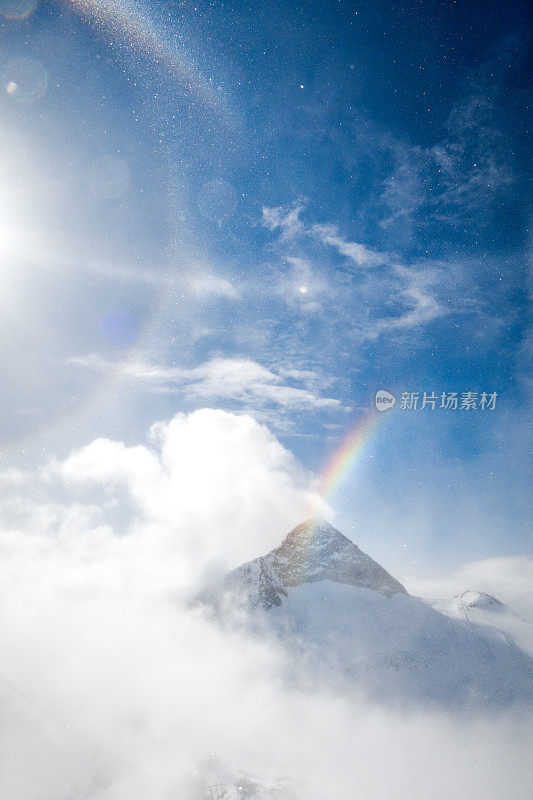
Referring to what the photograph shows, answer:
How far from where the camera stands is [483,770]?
89.6m

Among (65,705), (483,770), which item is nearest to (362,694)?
(483,770)

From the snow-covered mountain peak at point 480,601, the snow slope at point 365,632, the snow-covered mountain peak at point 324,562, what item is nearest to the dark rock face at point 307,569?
the snow-covered mountain peak at point 324,562

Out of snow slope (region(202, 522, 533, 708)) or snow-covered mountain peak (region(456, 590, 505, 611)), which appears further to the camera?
snow-covered mountain peak (region(456, 590, 505, 611))

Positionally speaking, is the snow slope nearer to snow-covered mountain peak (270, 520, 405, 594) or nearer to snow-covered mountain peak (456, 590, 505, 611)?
snow-covered mountain peak (270, 520, 405, 594)

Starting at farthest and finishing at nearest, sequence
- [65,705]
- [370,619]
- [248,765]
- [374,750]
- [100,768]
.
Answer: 1. [65,705]
2. [370,619]
3. [100,768]
4. [374,750]
5. [248,765]

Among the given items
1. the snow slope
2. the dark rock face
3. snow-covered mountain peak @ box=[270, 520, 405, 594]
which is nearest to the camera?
the snow slope

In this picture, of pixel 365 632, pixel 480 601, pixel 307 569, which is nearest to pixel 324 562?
pixel 307 569

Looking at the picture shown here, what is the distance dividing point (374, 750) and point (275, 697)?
42624 mm

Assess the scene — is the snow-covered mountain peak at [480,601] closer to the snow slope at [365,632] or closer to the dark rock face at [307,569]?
the snow slope at [365,632]

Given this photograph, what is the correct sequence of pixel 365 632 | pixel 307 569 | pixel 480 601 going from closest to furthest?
pixel 365 632 < pixel 307 569 < pixel 480 601

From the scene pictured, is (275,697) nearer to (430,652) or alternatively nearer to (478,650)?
(430,652)

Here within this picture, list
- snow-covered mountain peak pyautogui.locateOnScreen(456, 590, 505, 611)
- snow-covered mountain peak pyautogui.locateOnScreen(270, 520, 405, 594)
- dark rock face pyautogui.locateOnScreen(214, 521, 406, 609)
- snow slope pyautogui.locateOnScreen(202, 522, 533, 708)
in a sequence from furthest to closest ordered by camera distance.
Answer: snow-covered mountain peak pyautogui.locateOnScreen(456, 590, 505, 611) → dark rock face pyautogui.locateOnScreen(214, 521, 406, 609) → snow-covered mountain peak pyautogui.locateOnScreen(270, 520, 405, 594) → snow slope pyautogui.locateOnScreen(202, 522, 533, 708)

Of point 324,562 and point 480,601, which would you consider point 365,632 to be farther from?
point 480,601

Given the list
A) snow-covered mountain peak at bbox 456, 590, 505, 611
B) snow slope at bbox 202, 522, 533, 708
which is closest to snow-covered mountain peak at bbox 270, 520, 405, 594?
snow slope at bbox 202, 522, 533, 708
